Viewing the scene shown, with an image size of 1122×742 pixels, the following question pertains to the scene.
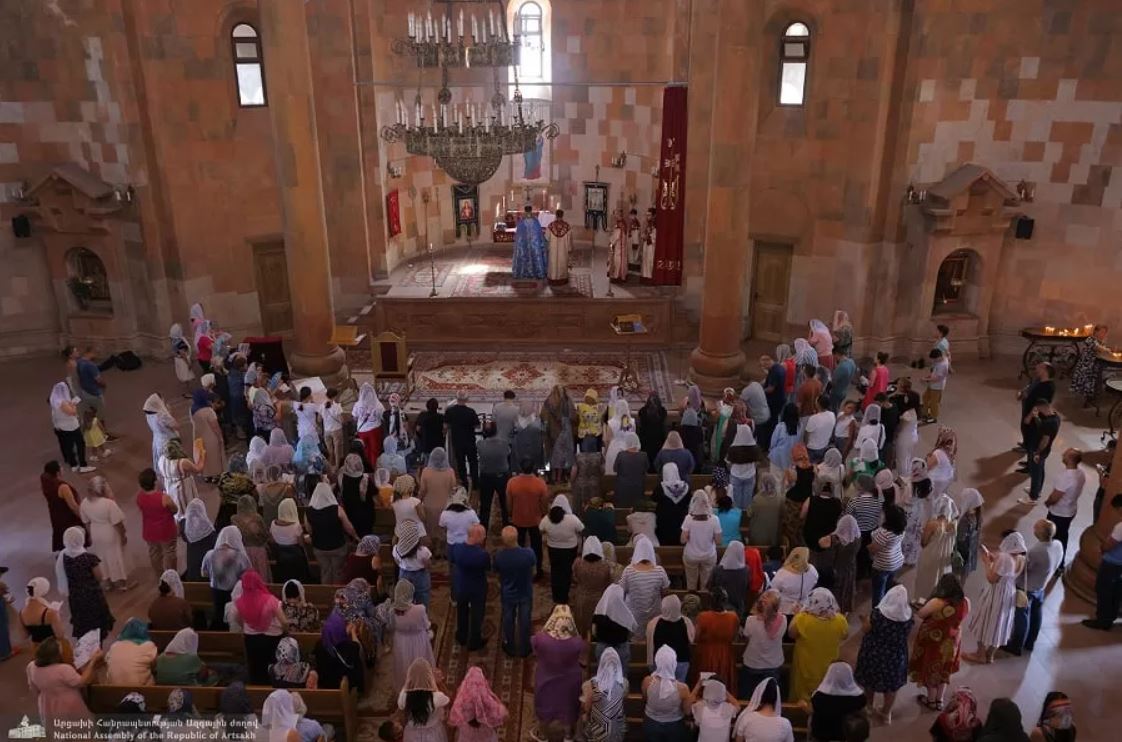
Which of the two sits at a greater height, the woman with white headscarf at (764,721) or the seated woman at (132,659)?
the woman with white headscarf at (764,721)

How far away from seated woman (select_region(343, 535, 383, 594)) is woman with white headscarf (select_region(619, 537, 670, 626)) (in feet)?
7.59

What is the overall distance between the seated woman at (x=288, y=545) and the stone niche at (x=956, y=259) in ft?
41.3

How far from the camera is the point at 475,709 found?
666 centimetres

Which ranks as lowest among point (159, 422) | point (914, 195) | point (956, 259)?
point (159, 422)

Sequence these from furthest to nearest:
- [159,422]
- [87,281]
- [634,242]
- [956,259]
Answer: [634,242]
[87,281]
[956,259]
[159,422]

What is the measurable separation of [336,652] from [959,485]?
29.8 feet

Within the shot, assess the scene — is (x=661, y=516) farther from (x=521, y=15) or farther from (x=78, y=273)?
(x=521, y=15)

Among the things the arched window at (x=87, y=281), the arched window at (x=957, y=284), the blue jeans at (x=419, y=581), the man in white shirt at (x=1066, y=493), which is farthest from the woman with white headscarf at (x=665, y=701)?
the arched window at (x=87, y=281)

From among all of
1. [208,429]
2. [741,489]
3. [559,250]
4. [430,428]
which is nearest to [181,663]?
[430,428]

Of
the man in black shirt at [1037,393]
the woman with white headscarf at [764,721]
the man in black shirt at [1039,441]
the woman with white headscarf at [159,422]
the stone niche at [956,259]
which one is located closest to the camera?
the woman with white headscarf at [764,721]

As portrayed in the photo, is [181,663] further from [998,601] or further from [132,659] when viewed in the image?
[998,601]

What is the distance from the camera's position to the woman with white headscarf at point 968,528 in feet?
30.6

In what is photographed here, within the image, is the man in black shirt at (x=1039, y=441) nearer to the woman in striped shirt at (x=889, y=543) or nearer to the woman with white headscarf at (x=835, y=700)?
the woman in striped shirt at (x=889, y=543)

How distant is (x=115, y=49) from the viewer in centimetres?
1622
